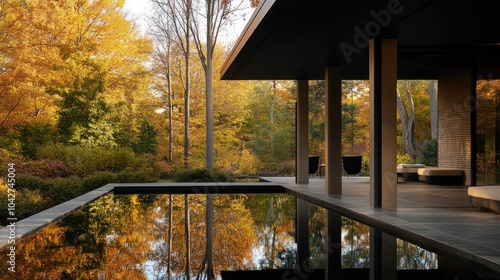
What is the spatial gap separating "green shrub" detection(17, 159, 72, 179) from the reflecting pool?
8.29 meters

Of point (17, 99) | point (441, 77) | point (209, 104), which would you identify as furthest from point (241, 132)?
point (441, 77)

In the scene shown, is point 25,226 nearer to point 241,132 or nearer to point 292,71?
point 292,71

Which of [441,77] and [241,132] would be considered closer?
[441,77]

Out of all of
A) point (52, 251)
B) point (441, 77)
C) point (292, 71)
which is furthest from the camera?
point (441, 77)

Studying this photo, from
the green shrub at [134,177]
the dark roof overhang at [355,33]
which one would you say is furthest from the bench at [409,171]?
the green shrub at [134,177]

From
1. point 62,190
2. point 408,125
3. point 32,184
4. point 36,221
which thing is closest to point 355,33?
point 36,221

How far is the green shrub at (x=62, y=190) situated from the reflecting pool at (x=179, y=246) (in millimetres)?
4280

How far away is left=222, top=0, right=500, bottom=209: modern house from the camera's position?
8.25 m

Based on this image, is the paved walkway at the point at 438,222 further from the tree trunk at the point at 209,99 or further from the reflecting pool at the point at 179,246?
the tree trunk at the point at 209,99

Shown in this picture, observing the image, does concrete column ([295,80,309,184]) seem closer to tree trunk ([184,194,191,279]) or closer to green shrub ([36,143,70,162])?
tree trunk ([184,194,191,279])

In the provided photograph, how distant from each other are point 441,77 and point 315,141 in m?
13.3

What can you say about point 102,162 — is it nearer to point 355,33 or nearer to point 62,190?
point 62,190

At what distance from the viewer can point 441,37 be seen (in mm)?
10648

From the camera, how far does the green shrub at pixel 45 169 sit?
62.7 ft
